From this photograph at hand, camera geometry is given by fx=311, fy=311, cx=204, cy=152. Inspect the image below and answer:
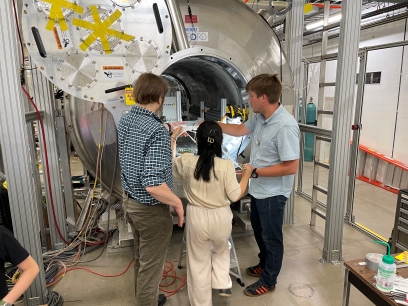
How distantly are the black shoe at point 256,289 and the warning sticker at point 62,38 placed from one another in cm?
195

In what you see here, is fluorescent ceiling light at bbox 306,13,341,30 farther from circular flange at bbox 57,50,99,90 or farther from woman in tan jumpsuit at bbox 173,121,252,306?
circular flange at bbox 57,50,99,90

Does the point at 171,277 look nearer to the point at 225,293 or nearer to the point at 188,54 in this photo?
the point at 225,293

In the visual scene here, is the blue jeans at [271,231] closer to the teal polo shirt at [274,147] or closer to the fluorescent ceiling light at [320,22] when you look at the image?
the teal polo shirt at [274,147]

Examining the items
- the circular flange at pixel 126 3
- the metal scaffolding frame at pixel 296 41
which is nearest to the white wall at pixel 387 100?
the metal scaffolding frame at pixel 296 41

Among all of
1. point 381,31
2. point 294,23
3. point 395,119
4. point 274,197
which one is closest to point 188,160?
point 274,197

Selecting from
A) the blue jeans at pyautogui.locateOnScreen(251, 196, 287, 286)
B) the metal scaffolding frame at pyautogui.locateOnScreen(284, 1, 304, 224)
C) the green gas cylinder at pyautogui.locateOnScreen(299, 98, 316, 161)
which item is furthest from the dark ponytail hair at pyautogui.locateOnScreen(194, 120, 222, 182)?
the green gas cylinder at pyautogui.locateOnScreen(299, 98, 316, 161)

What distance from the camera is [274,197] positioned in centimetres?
202

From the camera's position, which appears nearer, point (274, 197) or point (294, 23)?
point (274, 197)

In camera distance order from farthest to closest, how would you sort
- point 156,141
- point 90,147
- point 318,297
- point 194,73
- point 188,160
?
point 194,73
point 90,147
point 318,297
point 188,160
point 156,141

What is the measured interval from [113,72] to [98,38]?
21cm

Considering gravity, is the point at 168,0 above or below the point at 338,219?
above

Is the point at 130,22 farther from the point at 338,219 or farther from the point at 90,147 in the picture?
the point at 338,219

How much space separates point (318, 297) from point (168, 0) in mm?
2252

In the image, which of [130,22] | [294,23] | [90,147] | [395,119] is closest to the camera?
[130,22]
